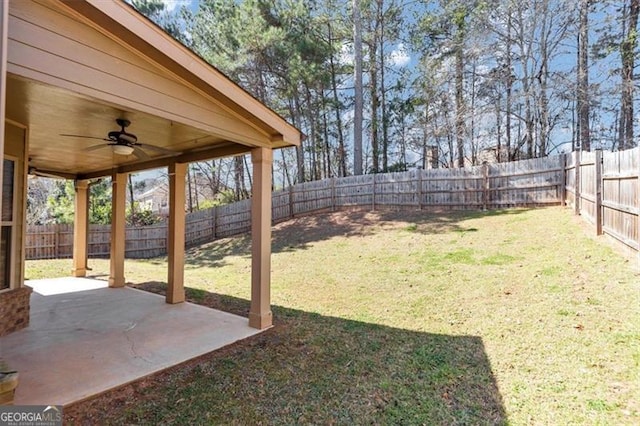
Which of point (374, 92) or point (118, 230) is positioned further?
point (374, 92)

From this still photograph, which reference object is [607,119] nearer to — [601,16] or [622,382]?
[601,16]

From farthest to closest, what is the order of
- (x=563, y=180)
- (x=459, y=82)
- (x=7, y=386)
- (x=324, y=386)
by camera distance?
(x=459, y=82), (x=563, y=180), (x=324, y=386), (x=7, y=386)

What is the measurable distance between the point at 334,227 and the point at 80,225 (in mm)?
7393

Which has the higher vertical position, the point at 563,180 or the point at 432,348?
the point at 563,180

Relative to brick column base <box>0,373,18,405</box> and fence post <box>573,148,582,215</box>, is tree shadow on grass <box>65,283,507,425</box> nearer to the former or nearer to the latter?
brick column base <box>0,373,18,405</box>

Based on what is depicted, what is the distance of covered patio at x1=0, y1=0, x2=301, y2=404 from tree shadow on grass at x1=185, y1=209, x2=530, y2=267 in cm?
477

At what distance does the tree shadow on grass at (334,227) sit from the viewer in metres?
10.0

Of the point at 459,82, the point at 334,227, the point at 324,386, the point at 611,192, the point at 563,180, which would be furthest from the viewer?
the point at 459,82

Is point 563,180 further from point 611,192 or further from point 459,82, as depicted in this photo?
point 459,82

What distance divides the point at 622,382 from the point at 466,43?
13.7m

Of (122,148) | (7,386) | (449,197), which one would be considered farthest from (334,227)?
(7,386)

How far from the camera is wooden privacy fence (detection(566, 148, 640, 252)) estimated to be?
478 centimetres

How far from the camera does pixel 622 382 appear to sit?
272cm

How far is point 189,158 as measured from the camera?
5.21 meters
